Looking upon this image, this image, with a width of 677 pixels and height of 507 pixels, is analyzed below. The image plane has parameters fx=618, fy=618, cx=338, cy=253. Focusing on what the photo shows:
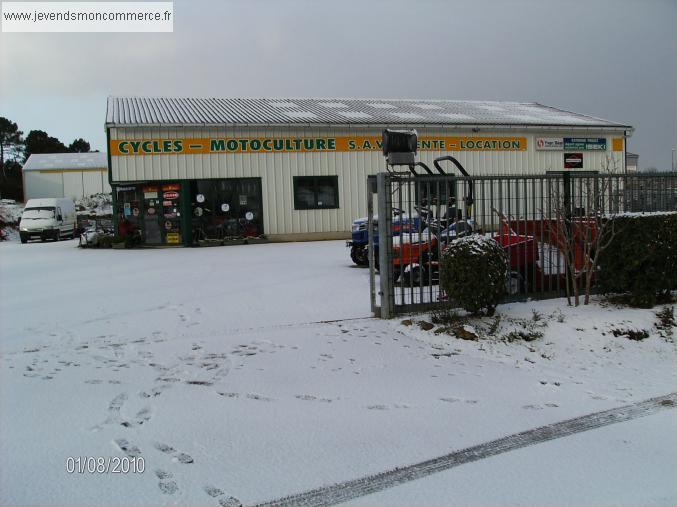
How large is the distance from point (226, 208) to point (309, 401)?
19.2 m

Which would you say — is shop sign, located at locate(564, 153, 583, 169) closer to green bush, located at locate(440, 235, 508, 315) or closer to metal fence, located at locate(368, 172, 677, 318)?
metal fence, located at locate(368, 172, 677, 318)

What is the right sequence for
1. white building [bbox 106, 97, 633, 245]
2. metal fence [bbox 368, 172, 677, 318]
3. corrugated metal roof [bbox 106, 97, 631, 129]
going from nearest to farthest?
metal fence [bbox 368, 172, 677, 318], white building [bbox 106, 97, 633, 245], corrugated metal roof [bbox 106, 97, 631, 129]

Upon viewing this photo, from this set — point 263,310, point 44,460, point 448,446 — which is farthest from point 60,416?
point 263,310

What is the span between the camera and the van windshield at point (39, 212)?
1264 inches

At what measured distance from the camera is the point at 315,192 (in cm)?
2473

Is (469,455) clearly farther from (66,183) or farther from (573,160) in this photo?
(66,183)

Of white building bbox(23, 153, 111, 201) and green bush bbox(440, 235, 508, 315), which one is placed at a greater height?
white building bbox(23, 153, 111, 201)

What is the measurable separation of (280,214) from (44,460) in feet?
66.8

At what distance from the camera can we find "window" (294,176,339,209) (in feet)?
80.5

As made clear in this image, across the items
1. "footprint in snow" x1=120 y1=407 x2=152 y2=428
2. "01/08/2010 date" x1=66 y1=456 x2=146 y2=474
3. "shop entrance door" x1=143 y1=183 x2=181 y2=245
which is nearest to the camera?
"01/08/2010 date" x1=66 y1=456 x2=146 y2=474

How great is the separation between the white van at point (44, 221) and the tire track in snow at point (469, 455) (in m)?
31.9

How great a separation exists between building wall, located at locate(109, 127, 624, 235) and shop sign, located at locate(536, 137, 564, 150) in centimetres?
234

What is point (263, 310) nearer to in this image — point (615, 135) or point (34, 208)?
point (615, 135)

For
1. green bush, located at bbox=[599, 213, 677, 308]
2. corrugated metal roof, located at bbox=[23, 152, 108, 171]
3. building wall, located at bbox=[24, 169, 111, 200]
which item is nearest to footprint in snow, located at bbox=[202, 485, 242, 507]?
green bush, located at bbox=[599, 213, 677, 308]
